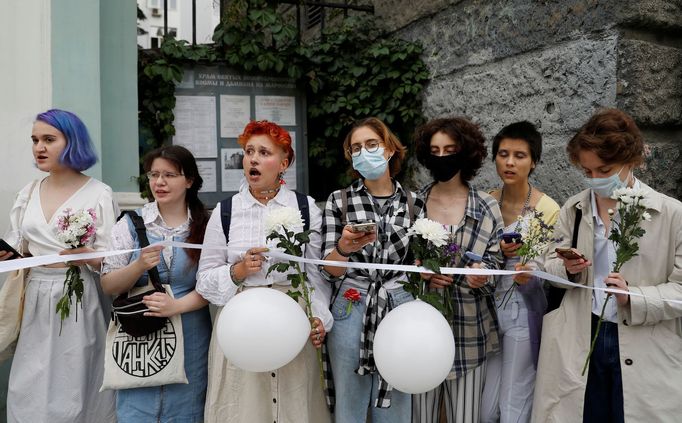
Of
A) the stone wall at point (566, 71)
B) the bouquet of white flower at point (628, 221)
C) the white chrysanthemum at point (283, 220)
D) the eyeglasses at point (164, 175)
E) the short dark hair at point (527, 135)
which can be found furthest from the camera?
the stone wall at point (566, 71)

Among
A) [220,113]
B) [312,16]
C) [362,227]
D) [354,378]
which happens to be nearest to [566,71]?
[362,227]

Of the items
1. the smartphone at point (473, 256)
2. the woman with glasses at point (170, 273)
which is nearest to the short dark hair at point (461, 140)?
the smartphone at point (473, 256)

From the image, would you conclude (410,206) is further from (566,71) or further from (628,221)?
(566,71)

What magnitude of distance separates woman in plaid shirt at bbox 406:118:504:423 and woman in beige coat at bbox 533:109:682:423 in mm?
335

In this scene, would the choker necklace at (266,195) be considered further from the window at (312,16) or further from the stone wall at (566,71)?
the window at (312,16)

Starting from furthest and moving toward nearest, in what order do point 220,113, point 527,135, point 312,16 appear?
point 312,16 < point 220,113 < point 527,135

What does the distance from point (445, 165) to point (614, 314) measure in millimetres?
1100

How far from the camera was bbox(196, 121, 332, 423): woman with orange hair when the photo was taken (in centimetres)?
280

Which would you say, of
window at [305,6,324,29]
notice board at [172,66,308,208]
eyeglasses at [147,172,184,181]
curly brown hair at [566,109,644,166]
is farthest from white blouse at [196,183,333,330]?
window at [305,6,324,29]

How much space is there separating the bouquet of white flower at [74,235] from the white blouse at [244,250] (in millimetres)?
577

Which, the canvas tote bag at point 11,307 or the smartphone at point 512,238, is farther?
the canvas tote bag at point 11,307

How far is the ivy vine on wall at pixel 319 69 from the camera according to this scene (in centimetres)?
522

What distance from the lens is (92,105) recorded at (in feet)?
14.5

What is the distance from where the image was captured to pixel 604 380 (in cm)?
269
